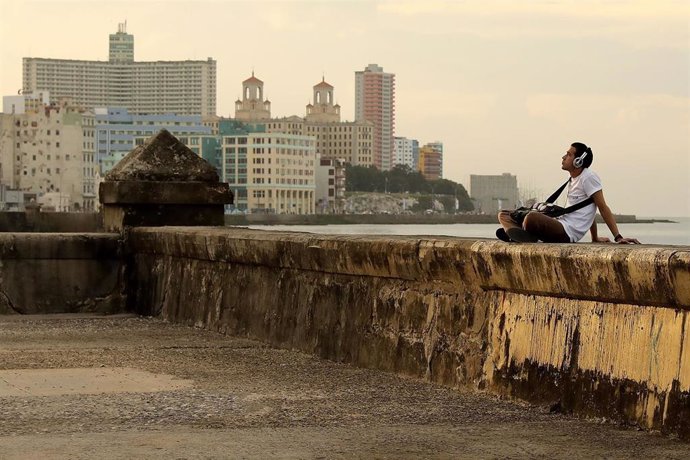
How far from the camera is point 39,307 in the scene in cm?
1178

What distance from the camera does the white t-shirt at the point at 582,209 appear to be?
24.5 feet

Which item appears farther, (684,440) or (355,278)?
(355,278)

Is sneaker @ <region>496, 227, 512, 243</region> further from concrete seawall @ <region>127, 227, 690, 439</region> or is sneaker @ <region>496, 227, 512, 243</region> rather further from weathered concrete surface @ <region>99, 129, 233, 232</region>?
weathered concrete surface @ <region>99, 129, 233, 232</region>

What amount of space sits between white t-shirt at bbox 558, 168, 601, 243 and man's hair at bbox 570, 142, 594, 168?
0.03 meters

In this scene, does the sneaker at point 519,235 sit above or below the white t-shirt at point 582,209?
below

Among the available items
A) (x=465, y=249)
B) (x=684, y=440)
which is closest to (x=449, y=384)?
(x=465, y=249)

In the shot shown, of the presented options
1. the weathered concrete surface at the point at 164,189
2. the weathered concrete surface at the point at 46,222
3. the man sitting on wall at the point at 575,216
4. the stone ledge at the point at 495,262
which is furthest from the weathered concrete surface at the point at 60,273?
the man sitting on wall at the point at 575,216

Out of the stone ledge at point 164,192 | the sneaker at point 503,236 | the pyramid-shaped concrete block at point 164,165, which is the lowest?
the sneaker at point 503,236

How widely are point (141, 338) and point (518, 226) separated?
338cm

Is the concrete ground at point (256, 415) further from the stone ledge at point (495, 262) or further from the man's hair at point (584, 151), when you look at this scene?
the man's hair at point (584, 151)

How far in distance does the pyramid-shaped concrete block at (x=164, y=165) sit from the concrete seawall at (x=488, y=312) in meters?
2.21

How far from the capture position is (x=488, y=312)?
22.2 feet

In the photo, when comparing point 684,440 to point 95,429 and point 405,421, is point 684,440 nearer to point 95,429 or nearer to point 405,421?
point 405,421

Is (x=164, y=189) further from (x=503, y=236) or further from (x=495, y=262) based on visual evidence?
(x=495, y=262)
